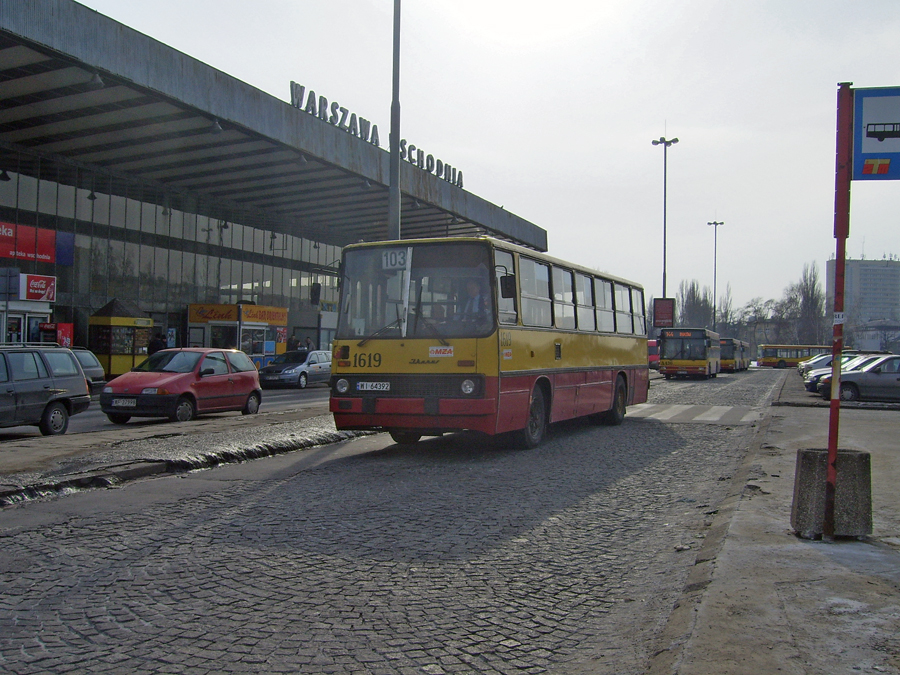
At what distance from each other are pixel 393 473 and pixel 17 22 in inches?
728

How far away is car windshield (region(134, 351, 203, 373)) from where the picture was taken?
16.7m

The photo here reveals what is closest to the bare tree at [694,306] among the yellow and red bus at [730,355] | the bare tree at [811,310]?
the bare tree at [811,310]

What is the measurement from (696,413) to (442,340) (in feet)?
36.3

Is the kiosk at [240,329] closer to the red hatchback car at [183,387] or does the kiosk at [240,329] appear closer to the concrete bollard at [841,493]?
the red hatchback car at [183,387]

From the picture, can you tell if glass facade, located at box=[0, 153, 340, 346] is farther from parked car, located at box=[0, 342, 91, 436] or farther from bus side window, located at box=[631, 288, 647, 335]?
bus side window, located at box=[631, 288, 647, 335]

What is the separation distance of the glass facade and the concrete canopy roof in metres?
0.39

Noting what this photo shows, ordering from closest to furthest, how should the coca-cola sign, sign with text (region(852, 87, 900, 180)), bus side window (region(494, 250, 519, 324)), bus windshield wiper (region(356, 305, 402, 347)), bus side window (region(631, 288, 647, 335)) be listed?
1. sign with text (region(852, 87, 900, 180))
2. bus side window (region(494, 250, 519, 324))
3. bus windshield wiper (region(356, 305, 402, 347))
4. bus side window (region(631, 288, 647, 335))
5. the coca-cola sign

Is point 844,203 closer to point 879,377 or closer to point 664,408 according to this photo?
point 664,408

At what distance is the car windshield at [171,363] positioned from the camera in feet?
54.8

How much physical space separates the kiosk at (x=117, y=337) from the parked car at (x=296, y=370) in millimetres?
4833

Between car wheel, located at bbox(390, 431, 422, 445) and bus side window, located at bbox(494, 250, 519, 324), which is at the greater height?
bus side window, located at bbox(494, 250, 519, 324)

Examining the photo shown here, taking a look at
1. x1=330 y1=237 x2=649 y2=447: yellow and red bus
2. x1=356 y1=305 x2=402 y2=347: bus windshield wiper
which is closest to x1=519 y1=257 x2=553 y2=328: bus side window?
x1=330 y1=237 x2=649 y2=447: yellow and red bus

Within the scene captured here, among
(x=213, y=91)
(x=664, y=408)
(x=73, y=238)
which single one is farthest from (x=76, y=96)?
(x=664, y=408)

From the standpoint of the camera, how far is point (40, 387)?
527 inches
